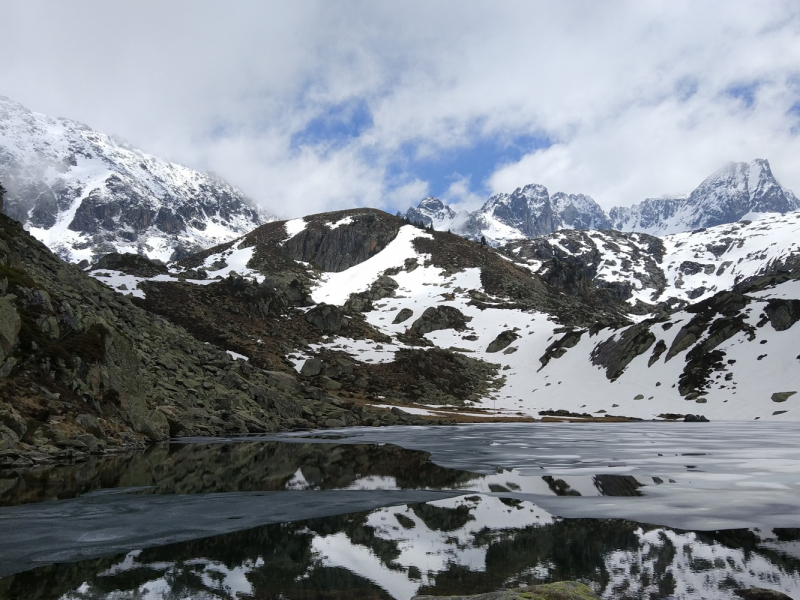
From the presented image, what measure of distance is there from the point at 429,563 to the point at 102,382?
30.4 meters

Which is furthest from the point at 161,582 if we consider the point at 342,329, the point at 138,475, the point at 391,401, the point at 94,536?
the point at 342,329

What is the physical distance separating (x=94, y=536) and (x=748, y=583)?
1432cm

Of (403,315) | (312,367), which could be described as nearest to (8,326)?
(312,367)

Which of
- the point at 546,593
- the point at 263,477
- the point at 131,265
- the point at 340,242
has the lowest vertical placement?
the point at 546,593

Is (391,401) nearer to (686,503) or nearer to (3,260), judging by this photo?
(3,260)

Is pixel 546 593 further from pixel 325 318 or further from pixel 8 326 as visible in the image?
pixel 325 318

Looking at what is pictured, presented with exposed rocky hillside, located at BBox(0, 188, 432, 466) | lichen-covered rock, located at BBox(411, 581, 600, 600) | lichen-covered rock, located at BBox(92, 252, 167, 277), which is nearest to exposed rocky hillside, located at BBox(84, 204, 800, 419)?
lichen-covered rock, located at BBox(92, 252, 167, 277)

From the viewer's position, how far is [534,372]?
9762 centimetres

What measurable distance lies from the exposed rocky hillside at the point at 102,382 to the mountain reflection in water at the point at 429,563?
1786 centimetres

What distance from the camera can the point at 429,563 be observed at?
11156mm

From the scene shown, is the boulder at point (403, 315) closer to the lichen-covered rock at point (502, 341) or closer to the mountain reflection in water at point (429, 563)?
the lichen-covered rock at point (502, 341)

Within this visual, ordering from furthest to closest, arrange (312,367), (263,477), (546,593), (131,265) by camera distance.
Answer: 1. (131,265)
2. (312,367)
3. (263,477)
4. (546,593)

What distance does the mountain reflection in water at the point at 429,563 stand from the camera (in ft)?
31.6

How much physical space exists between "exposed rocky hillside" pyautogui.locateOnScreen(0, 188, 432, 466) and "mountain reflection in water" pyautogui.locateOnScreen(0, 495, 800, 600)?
17863 mm
